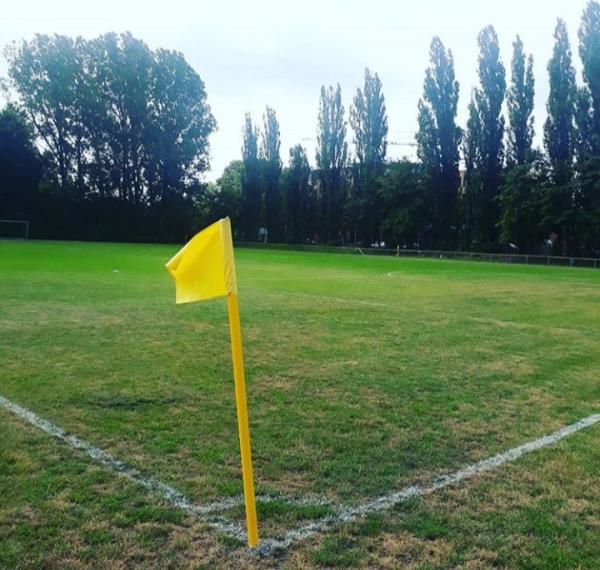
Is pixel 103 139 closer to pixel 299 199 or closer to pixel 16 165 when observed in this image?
pixel 16 165

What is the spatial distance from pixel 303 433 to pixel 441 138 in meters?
42.7

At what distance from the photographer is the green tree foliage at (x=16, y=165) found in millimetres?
46344

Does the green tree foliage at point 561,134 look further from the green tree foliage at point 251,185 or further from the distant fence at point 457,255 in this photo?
the green tree foliage at point 251,185

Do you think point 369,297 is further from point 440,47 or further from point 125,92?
point 125,92

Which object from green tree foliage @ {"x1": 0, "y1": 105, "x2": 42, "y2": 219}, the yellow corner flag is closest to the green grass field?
the yellow corner flag

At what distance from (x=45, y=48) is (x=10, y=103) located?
583 cm

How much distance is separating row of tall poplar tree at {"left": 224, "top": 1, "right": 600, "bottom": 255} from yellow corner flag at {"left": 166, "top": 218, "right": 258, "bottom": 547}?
36.7m

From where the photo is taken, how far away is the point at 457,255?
40.3m

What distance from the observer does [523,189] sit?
36.8m

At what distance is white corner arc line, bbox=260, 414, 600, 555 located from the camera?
8.87 ft

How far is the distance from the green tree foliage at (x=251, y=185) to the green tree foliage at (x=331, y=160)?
7.09 m

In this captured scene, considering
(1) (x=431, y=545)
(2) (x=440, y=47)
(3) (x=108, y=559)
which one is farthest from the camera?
(2) (x=440, y=47)

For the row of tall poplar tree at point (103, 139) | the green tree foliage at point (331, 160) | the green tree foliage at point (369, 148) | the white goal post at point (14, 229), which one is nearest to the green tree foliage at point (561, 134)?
the green tree foliage at point (369, 148)

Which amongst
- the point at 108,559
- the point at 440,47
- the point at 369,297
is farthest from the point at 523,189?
the point at 108,559
